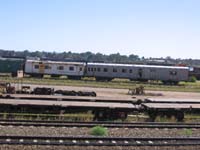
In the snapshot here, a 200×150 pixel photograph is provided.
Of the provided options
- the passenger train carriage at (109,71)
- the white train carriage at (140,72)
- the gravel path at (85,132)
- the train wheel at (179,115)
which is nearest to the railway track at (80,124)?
the gravel path at (85,132)

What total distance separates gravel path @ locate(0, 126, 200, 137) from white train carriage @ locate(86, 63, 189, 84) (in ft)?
137

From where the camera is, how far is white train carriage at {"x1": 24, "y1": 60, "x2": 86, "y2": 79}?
199 ft

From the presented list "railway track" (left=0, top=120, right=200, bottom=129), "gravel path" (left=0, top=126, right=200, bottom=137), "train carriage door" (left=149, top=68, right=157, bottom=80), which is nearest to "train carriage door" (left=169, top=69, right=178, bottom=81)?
"train carriage door" (left=149, top=68, right=157, bottom=80)

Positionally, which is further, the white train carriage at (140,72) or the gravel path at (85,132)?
the white train carriage at (140,72)

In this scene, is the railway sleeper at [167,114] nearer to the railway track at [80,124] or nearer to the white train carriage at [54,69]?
the railway track at [80,124]

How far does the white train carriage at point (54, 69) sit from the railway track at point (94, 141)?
151 ft

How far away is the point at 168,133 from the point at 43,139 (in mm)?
5818

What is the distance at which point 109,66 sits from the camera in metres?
60.1

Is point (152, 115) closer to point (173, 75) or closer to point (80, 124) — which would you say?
point (80, 124)

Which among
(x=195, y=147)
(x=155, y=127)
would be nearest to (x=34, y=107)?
(x=155, y=127)

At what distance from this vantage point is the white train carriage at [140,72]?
198ft

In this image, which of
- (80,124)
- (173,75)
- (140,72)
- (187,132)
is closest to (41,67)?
(140,72)

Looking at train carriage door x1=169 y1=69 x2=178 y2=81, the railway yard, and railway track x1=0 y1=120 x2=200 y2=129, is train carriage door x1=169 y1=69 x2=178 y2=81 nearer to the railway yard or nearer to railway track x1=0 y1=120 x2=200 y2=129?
the railway yard

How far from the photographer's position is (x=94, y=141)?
1500 cm
